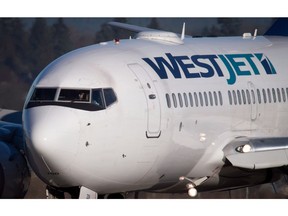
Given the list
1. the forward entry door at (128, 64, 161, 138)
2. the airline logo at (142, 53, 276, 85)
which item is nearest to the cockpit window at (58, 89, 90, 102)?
the forward entry door at (128, 64, 161, 138)

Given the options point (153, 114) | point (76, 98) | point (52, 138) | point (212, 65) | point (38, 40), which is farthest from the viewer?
point (38, 40)

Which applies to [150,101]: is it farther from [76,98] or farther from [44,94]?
[44,94]

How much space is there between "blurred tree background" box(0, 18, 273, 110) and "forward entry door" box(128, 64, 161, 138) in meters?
18.5

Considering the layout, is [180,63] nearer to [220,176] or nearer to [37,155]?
[220,176]

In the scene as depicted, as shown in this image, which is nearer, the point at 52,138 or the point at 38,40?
the point at 52,138

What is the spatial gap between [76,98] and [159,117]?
2.14m

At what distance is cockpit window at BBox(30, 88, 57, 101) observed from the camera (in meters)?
33.5

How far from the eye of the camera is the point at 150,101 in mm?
34500

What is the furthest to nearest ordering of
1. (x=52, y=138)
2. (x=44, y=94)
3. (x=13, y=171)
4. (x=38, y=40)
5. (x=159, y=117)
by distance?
(x=38, y=40), (x=13, y=171), (x=159, y=117), (x=44, y=94), (x=52, y=138)

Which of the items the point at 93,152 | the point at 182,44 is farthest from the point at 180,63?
the point at 93,152

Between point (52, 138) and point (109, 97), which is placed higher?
point (109, 97)

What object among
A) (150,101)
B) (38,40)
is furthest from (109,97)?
(38,40)

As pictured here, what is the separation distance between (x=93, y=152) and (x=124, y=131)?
896 millimetres

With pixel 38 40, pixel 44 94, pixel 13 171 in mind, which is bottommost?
pixel 13 171
